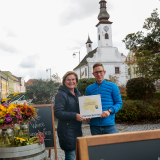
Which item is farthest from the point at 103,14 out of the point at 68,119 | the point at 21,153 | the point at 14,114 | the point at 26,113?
the point at 21,153

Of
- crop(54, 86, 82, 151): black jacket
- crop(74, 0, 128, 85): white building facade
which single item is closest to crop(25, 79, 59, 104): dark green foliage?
crop(54, 86, 82, 151): black jacket

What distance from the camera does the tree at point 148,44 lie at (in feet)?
34.1

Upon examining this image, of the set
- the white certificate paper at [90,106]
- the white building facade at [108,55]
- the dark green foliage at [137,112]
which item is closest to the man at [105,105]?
the white certificate paper at [90,106]

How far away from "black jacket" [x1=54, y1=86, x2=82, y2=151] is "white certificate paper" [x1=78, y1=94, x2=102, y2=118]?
0.45 feet

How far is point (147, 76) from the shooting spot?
10.8m

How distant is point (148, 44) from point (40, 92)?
7.35m

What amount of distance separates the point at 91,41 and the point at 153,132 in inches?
2406

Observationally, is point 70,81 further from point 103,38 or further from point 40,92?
point 103,38

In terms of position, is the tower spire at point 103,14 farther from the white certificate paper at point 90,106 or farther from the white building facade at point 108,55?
the white certificate paper at point 90,106

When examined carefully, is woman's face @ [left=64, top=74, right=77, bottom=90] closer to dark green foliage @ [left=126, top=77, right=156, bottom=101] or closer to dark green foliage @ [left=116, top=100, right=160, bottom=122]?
dark green foliage @ [left=116, top=100, right=160, bottom=122]

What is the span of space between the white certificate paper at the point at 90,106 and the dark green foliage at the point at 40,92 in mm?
8973

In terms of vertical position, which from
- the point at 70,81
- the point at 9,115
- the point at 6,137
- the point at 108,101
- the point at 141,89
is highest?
the point at 141,89

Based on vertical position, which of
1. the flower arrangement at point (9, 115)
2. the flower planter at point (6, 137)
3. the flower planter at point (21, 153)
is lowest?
the flower planter at point (21, 153)

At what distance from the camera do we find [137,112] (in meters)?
9.51
